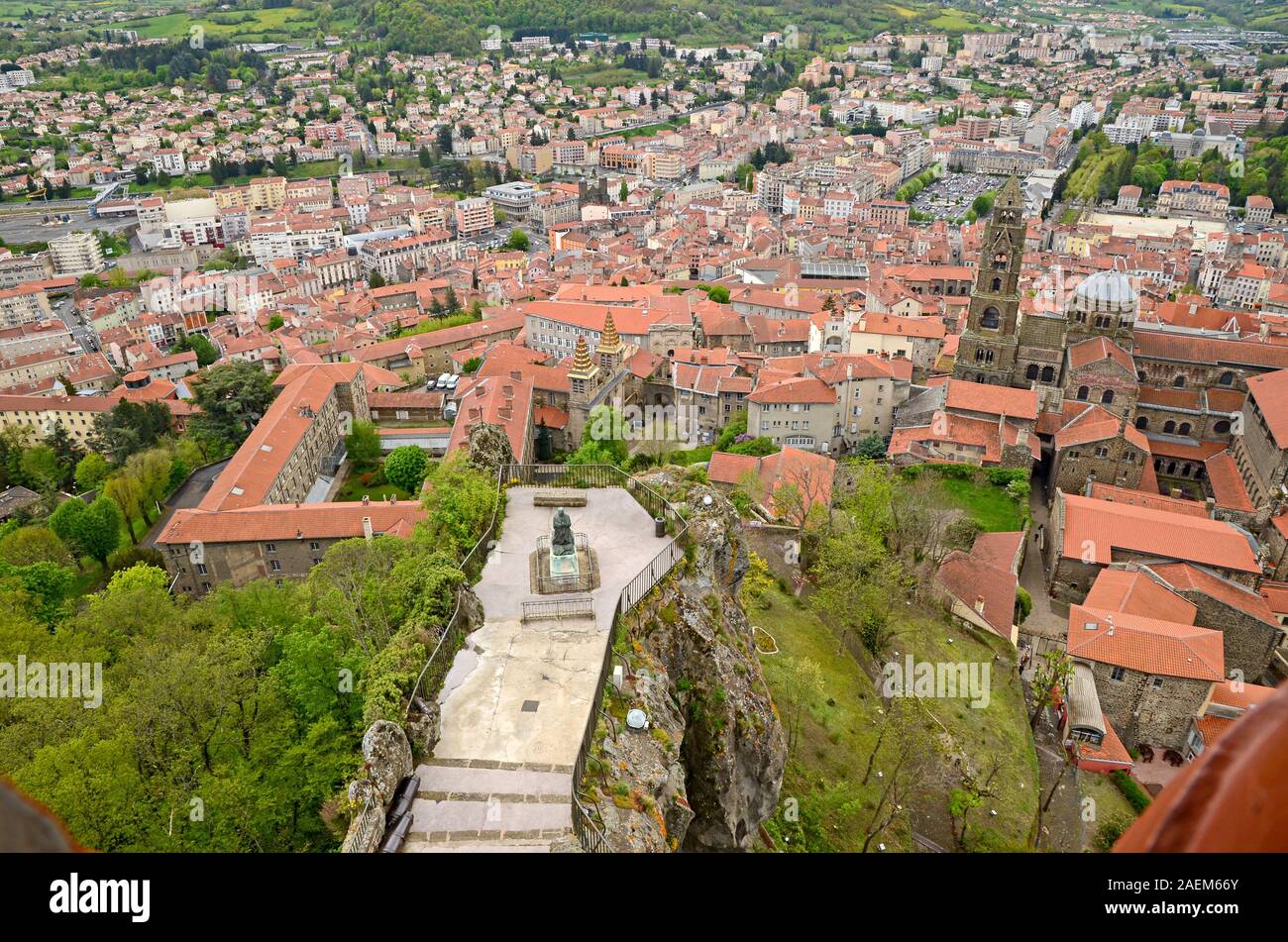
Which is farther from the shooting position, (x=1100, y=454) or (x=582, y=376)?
(x=582, y=376)

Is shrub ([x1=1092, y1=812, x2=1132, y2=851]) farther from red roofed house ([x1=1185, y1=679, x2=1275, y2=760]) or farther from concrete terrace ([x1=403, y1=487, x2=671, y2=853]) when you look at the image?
concrete terrace ([x1=403, y1=487, x2=671, y2=853])

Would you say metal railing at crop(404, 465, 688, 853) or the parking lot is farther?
the parking lot

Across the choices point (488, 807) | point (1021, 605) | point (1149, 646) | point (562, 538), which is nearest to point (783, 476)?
point (1021, 605)

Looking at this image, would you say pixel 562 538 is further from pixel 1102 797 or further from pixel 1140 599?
pixel 1140 599

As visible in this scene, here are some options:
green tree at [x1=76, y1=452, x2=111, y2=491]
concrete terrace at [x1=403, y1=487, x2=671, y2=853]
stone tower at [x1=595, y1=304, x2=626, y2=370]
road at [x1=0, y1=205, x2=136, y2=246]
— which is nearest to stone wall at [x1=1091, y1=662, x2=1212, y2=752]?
concrete terrace at [x1=403, y1=487, x2=671, y2=853]

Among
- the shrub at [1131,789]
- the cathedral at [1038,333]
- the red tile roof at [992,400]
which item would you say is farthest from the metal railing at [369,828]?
the cathedral at [1038,333]

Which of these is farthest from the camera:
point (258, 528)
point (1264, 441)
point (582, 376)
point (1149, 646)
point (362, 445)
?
point (582, 376)
